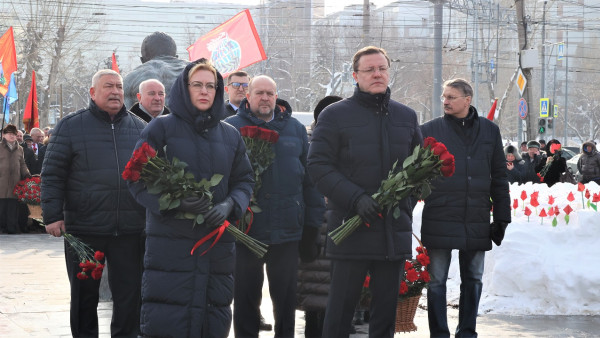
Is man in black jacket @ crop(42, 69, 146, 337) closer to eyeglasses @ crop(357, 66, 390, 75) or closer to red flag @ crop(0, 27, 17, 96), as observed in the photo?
eyeglasses @ crop(357, 66, 390, 75)

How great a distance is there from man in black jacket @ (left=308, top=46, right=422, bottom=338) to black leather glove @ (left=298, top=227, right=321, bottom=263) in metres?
1.19

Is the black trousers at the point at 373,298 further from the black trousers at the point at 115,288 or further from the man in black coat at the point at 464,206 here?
the black trousers at the point at 115,288

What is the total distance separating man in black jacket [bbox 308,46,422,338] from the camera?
527cm

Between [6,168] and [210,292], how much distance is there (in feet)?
40.4

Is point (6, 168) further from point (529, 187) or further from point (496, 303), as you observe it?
point (496, 303)

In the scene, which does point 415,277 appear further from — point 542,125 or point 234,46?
point 542,125

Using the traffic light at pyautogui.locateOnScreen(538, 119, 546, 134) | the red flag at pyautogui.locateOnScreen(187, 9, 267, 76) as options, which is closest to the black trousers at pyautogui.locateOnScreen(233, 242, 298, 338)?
the red flag at pyautogui.locateOnScreen(187, 9, 267, 76)

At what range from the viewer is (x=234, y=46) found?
602 inches

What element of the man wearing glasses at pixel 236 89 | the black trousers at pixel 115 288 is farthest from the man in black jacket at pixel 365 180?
the man wearing glasses at pixel 236 89

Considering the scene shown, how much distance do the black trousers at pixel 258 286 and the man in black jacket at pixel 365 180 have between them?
102 cm

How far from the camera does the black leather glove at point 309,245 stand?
6617 millimetres

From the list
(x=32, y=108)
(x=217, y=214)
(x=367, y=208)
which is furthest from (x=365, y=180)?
(x=32, y=108)

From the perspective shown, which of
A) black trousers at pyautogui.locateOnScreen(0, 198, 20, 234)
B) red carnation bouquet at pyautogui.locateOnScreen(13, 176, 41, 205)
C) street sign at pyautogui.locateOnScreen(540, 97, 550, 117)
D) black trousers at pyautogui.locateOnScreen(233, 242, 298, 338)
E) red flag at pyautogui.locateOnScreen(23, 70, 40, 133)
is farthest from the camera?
street sign at pyautogui.locateOnScreen(540, 97, 550, 117)

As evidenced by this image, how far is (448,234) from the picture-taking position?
21.6 ft
